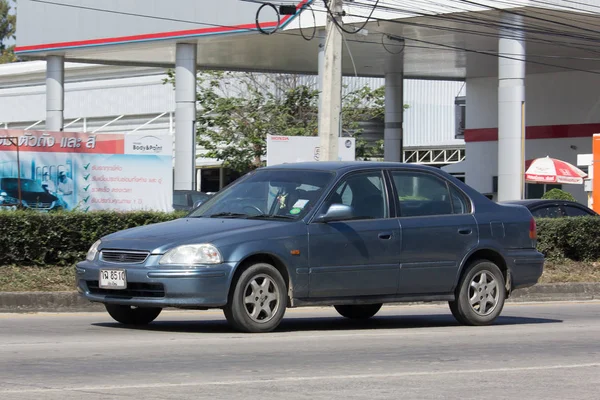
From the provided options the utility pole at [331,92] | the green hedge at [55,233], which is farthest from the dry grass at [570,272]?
the green hedge at [55,233]

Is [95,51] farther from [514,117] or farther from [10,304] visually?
[10,304]

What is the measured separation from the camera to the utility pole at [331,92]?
67.6ft

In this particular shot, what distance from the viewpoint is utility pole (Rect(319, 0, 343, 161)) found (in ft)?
67.6

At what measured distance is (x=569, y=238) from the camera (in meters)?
19.5

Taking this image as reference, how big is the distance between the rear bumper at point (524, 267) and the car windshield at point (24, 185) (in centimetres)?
1055

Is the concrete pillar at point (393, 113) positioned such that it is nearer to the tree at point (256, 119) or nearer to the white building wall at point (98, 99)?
the tree at point (256, 119)

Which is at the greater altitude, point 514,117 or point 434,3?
point 434,3

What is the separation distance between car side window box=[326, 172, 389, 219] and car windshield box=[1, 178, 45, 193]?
33.1 ft

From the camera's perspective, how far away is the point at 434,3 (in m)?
29.0

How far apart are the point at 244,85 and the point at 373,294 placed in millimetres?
39594

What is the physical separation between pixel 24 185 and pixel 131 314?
935cm

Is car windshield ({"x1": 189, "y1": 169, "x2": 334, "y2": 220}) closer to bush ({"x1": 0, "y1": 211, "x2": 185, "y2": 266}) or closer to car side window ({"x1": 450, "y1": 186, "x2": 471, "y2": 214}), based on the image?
car side window ({"x1": 450, "y1": 186, "x2": 471, "y2": 214})

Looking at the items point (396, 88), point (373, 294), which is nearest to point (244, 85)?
point (396, 88)

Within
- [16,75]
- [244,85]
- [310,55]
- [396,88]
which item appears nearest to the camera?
[310,55]
